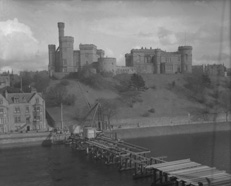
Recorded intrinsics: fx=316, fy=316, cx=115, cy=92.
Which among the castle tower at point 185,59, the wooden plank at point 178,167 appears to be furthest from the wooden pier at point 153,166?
the castle tower at point 185,59

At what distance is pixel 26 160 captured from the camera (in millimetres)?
26984

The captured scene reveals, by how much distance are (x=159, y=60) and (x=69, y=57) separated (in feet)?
69.7

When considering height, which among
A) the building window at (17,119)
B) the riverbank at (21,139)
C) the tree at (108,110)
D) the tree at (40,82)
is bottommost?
the riverbank at (21,139)

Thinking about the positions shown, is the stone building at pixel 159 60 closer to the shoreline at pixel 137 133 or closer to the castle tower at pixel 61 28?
the castle tower at pixel 61 28

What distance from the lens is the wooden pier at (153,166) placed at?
1658 centimetres

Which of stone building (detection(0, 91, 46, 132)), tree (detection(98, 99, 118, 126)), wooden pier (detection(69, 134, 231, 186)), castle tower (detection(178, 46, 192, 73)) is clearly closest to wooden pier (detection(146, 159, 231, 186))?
wooden pier (detection(69, 134, 231, 186))

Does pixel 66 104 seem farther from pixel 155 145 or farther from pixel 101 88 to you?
pixel 155 145

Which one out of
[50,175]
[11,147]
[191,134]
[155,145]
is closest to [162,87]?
[191,134]

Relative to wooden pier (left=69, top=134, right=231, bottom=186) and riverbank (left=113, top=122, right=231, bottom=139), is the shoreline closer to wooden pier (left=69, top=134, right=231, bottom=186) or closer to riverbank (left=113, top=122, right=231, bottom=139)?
riverbank (left=113, top=122, right=231, bottom=139)

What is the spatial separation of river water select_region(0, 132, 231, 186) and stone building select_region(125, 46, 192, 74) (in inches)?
1558

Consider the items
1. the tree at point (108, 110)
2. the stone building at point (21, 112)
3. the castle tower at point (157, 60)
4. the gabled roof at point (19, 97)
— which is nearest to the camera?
the stone building at point (21, 112)

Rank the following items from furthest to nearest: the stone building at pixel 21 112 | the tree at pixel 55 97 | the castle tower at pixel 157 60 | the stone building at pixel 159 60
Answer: the stone building at pixel 159 60 < the castle tower at pixel 157 60 < the tree at pixel 55 97 < the stone building at pixel 21 112

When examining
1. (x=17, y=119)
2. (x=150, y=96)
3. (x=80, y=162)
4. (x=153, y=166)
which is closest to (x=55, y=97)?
(x=17, y=119)

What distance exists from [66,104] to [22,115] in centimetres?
1166
